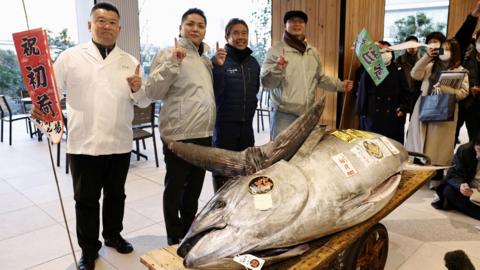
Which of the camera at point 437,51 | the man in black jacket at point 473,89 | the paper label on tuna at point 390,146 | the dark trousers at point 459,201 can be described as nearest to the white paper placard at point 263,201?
the paper label on tuna at point 390,146

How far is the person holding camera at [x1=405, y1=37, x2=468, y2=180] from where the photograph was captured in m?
3.65

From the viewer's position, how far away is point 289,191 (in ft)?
4.90

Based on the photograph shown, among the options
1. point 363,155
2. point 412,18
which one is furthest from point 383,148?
point 412,18

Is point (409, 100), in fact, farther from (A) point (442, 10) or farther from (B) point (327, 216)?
(A) point (442, 10)

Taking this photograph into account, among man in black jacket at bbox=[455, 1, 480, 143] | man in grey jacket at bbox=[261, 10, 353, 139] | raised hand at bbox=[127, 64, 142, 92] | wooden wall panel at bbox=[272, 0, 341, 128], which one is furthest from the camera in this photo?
wooden wall panel at bbox=[272, 0, 341, 128]

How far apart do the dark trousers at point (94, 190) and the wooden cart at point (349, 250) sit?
2.58 ft

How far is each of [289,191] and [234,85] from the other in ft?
4.16

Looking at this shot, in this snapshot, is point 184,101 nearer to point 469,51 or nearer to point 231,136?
point 231,136

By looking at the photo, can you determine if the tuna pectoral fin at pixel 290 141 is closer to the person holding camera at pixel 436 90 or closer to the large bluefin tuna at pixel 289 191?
the large bluefin tuna at pixel 289 191

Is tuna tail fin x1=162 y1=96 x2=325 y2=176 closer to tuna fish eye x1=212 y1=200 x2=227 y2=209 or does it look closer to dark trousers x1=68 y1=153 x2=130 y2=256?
tuna fish eye x1=212 y1=200 x2=227 y2=209

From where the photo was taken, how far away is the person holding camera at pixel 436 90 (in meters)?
3.65

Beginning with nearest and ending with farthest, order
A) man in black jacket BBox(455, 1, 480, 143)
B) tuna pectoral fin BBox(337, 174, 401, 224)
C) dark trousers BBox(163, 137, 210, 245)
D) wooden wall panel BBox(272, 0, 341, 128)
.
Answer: tuna pectoral fin BBox(337, 174, 401, 224) < dark trousers BBox(163, 137, 210, 245) < man in black jacket BBox(455, 1, 480, 143) < wooden wall panel BBox(272, 0, 341, 128)

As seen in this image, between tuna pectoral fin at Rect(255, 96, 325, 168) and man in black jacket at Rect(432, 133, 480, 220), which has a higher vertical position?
tuna pectoral fin at Rect(255, 96, 325, 168)

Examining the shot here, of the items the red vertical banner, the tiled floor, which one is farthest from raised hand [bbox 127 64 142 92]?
the tiled floor
